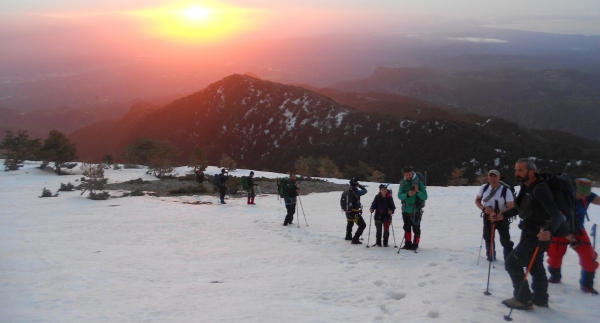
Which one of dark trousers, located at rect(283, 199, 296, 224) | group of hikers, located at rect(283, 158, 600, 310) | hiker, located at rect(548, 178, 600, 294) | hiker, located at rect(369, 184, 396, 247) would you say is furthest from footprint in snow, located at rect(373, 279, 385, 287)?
dark trousers, located at rect(283, 199, 296, 224)

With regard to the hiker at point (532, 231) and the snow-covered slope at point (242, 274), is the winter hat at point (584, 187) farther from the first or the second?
the hiker at point (532, 231)

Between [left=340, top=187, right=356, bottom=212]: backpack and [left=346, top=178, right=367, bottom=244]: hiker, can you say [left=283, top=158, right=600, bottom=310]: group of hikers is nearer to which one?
[left=346, top=178, right=367, bottom=244]: hiker

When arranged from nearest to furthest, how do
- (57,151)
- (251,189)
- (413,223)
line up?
(413,223)
(251,189)
(57,151)

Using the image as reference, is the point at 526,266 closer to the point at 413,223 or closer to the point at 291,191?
the point at 413,223

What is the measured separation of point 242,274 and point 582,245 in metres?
5.71

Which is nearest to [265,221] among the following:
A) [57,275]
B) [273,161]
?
[57,275]

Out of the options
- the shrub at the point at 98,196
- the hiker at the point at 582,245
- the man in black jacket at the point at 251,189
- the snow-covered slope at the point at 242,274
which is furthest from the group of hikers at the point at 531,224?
the shrub at the point at 98,196

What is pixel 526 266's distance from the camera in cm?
530

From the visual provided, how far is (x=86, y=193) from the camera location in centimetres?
2011

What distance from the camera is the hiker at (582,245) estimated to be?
19.6ft

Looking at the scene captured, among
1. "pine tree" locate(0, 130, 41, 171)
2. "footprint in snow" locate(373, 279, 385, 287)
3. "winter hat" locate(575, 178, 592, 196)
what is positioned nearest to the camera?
"winter hat" locate(575, 178, 592, 196)

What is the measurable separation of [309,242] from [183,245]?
3334 millimetres

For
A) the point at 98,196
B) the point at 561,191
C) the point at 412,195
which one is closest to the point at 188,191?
the point at 98,196

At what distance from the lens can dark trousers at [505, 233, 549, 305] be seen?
17.0 feet
